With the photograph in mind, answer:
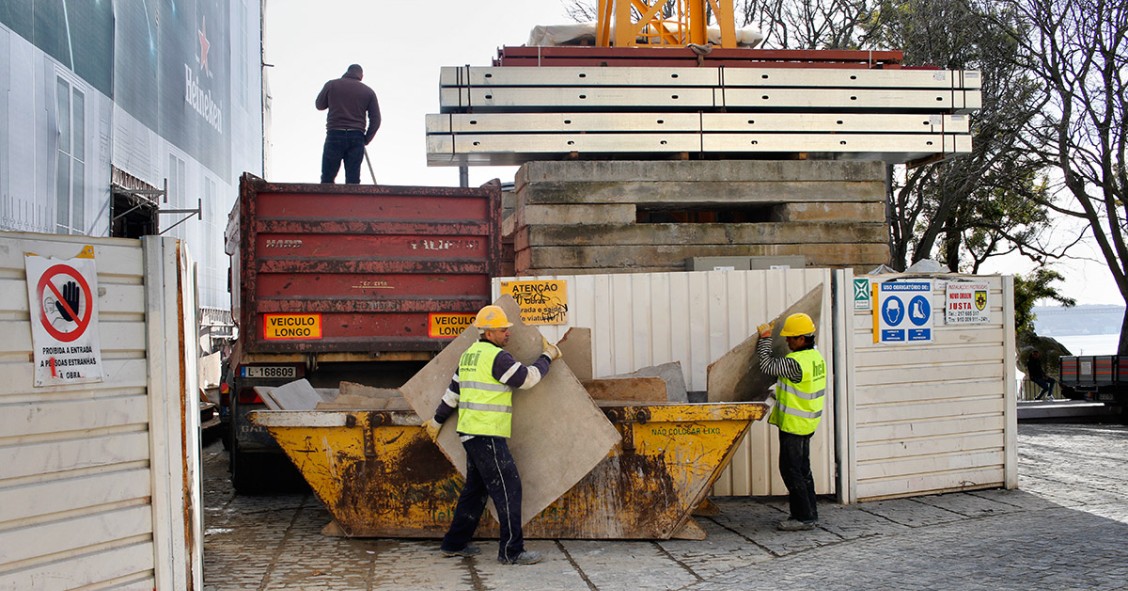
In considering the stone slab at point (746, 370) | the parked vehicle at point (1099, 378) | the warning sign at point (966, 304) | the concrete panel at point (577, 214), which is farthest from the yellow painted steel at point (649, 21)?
the parked vehicle at point (1099, 378)

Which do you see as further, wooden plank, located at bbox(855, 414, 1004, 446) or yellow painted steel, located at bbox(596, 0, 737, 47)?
yellow painted steel, located at bbox(596, 0, 737, 47)

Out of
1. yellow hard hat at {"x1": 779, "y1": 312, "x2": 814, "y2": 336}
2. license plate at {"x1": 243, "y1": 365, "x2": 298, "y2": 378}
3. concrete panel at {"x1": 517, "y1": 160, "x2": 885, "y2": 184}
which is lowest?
license plate at {"x1": 243, "y1": 365, "x2": 298, "y2": 378}

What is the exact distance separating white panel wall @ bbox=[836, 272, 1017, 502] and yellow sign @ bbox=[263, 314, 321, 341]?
4423mm

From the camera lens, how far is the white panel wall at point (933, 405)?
878 centimetres

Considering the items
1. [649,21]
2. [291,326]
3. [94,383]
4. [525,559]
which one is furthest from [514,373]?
[649,21]

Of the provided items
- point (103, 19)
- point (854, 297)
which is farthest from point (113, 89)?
point (854, 297)

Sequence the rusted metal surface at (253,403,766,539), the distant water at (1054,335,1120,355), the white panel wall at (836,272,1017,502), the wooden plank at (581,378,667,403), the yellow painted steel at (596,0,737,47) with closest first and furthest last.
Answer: the rusted metal surface at (253,403,766,539) < the wooden plank at (581,378,667,403) < the white panel wall at (836,272,1017,502) < the yellow painted steel at (596,0,737,47) < the distant water at (1054,335,1120,355)

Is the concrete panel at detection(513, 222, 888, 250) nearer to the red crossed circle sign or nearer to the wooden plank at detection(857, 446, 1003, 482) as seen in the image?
the wooden plank at detection(857, 446, 1003, 482)

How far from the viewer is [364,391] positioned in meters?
8.02

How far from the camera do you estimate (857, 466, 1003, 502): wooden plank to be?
28.9 feet

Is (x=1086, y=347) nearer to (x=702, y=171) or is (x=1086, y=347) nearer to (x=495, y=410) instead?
(x=702, y=171)

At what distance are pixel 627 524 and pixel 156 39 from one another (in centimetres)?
1371

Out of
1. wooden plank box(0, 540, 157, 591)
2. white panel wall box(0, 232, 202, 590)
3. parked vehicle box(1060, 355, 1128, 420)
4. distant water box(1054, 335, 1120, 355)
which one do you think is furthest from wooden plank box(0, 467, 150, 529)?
distant water box(1054, 335, 1120, 355)

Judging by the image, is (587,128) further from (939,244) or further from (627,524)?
(939,244)
